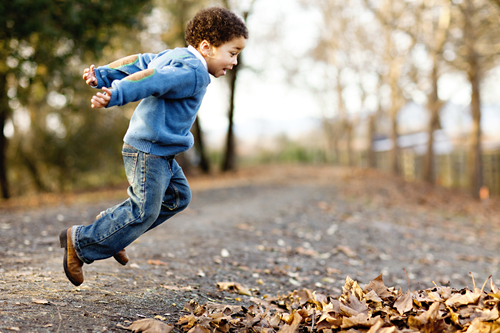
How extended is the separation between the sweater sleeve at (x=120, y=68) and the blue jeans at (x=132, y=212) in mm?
454

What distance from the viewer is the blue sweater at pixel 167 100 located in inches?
84.0

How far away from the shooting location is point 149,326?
6.90ft

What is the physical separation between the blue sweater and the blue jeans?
0.28 feet

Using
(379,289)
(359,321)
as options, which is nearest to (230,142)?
(379,289)

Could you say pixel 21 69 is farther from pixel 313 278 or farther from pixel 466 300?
pixel 466 300

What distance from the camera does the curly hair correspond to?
2.36 meters

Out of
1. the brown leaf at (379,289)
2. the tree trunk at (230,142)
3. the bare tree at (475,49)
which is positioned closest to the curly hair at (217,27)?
the brown leaf at (379,289)

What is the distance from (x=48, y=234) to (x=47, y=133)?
923 cm

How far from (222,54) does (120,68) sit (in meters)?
0.65

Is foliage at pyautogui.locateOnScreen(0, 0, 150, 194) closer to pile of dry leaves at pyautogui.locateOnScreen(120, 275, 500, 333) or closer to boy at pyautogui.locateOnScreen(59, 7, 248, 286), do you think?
boy at pyautogui.locateOnScreen(59, 7, 248, 286)

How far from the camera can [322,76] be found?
28.9m

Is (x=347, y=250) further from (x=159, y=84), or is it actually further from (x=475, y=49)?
(x=475, y=49)

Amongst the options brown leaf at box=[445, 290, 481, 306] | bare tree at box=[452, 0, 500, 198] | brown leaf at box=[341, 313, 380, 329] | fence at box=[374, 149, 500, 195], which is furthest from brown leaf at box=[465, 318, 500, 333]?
fence at box=[374, 149, 500, 195]

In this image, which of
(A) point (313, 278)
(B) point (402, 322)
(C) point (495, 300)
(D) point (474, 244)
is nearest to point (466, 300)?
(C) point (495, 300)
